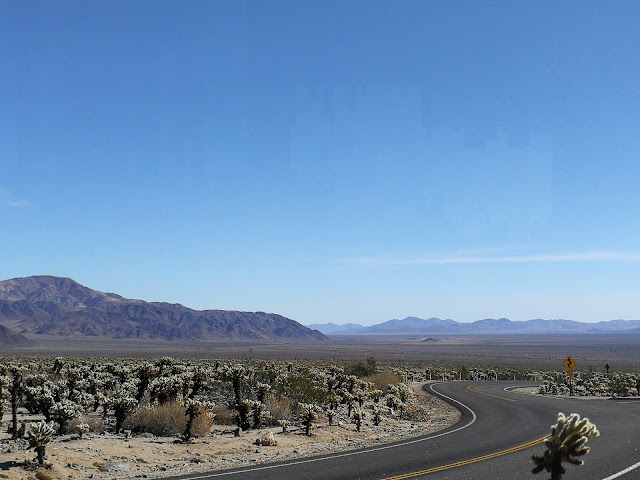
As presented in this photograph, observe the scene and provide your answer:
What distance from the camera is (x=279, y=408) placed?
2441 centimetres

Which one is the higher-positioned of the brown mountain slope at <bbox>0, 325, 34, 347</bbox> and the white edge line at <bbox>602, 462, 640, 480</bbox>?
the white edge line at <bbox>602, 462, 640, 480</bbox>

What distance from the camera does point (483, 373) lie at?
68438mm

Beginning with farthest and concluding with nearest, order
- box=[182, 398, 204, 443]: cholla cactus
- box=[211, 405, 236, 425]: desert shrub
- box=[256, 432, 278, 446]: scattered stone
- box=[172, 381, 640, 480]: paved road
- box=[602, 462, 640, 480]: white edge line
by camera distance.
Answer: box=[211, 405, 236, 425]: desert shrub, box=[256, 432, 278, 446]: scattered stone, box=[182, 398, 204, 443]: cholla cactus, box=[172, 381, 640, 480]: paved road, box=[602, 462, 640, 480]: white edge line

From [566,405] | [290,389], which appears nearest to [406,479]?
[290,389]

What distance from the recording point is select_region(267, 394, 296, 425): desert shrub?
2397 centimetres

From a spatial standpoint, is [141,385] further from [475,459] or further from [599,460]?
[599,460]

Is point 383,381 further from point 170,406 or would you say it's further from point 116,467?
point 116,467

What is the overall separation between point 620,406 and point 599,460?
17.1 m

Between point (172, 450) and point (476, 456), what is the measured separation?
377 inches

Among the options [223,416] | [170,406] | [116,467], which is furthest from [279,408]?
[116,467]

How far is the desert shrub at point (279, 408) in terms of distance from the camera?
2397 cm

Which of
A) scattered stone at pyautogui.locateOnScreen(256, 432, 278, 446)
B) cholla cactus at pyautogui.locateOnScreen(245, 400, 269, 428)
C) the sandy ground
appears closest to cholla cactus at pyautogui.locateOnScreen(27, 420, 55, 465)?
the sandy ground

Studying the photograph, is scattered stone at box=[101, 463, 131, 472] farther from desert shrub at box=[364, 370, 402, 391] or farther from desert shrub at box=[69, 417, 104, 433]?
desert shrub at box=[364, 370, 402, 391]

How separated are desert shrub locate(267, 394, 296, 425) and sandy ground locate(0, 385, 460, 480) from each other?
129cm
